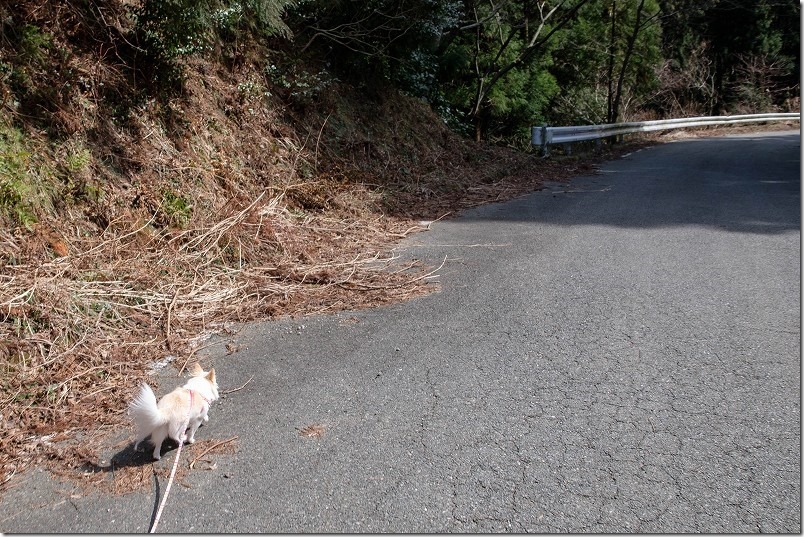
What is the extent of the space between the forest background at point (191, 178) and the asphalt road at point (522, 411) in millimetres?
689

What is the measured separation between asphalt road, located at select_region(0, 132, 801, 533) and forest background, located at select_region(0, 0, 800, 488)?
69 cm

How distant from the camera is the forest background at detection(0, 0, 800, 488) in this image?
4.63 metres

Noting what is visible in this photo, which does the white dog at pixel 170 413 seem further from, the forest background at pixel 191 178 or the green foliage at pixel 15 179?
the green foliage at pixel 15 179

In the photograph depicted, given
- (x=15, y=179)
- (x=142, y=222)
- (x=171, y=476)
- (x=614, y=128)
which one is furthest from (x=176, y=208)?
(x=614, y=128)

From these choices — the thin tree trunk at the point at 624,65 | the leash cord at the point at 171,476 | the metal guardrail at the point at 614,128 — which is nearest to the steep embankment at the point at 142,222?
the leash cord at the point at 171,476

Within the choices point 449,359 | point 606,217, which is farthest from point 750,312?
point 606,217

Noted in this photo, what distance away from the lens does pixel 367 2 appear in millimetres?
11516

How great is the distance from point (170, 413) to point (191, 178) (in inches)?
174

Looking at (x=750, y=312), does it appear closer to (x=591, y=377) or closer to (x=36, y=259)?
(x=591, y=377)

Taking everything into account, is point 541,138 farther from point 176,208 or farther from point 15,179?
point 15,179

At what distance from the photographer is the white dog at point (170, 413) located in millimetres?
3410

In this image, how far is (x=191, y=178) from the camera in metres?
7.38

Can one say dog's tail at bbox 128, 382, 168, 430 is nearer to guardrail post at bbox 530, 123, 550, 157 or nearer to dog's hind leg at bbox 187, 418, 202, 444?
dog's hind leg at bbox 187, 418, 202, 444

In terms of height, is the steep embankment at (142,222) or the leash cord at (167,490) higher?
the steep embankment at (142,222)
